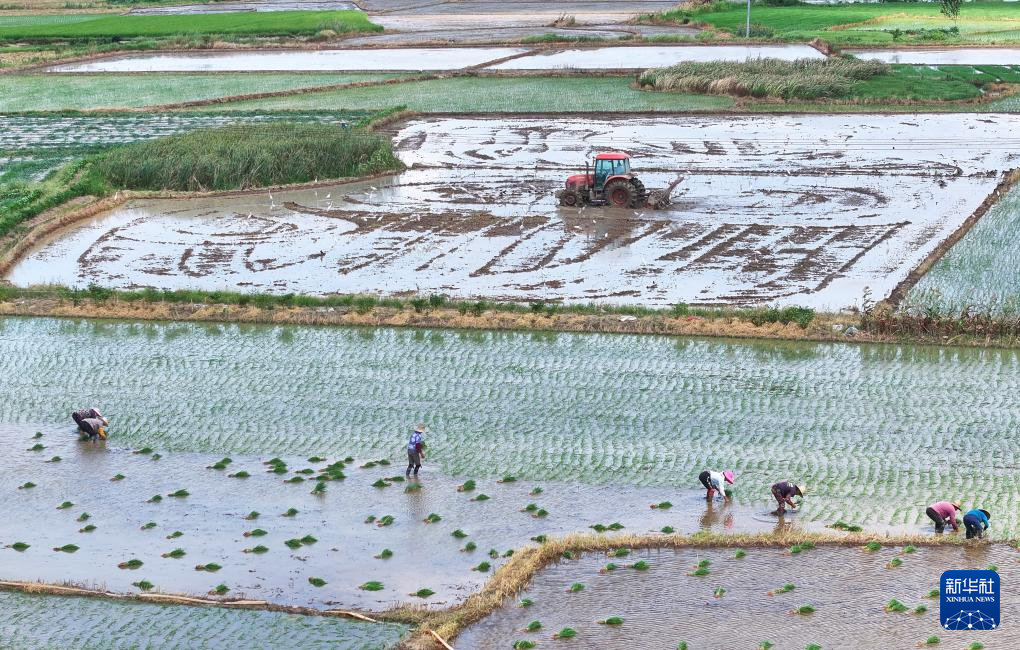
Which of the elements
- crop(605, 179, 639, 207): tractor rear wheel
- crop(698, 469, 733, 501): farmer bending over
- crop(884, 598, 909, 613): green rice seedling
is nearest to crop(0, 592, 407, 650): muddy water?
crop(698, 469, 733, 501): farmer bending over

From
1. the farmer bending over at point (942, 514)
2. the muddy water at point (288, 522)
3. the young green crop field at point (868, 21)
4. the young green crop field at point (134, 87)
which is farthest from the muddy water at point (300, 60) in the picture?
the farmer bending over at point (942, 514)

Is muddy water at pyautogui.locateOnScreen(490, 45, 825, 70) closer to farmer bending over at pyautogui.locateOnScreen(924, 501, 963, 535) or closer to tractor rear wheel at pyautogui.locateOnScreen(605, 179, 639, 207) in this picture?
tractor rear wheel at pyautogui.locateOnScreen(605, 179, 639, 207)

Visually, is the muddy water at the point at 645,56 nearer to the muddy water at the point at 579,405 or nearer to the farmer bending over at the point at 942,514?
the muddy water at the point at 579,405

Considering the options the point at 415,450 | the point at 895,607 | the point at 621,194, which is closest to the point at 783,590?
the point at 895,607

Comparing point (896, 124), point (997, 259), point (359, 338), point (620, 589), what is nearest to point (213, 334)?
point (359, 338)

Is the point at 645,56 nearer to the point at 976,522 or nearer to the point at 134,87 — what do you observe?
the point at 134,87

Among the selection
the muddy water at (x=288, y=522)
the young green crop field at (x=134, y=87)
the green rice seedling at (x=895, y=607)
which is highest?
the young green crop field at (x=134, y=87)
